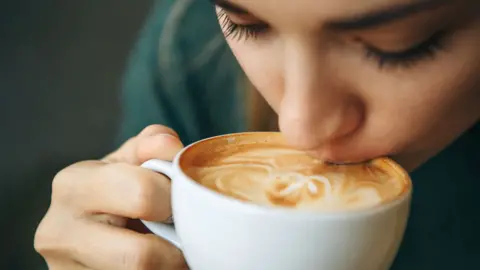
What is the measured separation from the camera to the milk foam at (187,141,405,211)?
16.6 inches

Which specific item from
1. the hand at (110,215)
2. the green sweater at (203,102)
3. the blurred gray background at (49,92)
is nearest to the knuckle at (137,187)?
the hand at (110,215)

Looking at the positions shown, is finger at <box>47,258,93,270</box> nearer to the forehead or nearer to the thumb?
the thumb

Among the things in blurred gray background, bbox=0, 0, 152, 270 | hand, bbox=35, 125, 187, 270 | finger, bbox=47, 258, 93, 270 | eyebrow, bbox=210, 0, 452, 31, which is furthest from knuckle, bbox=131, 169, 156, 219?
blurred gray background, bbox=0, 0, 152, 270

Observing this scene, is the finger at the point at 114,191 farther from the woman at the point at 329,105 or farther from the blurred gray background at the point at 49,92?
the blurred gray background at the point at 49,92

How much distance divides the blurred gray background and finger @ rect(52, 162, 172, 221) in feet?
1.29

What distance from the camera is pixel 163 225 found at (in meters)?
0.47

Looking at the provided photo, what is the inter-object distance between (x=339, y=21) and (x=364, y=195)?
15cm

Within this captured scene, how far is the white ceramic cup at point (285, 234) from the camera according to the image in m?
0.33

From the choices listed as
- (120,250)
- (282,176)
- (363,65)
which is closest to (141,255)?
(120,250)

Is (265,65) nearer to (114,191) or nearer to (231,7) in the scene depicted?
(231,7)

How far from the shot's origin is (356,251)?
35 cm

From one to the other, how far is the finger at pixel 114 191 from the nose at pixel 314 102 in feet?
0.41

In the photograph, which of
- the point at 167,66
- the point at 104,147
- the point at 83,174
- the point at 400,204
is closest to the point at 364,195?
the point at 400,204

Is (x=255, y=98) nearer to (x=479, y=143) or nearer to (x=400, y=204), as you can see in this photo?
(x=479, y=143)
